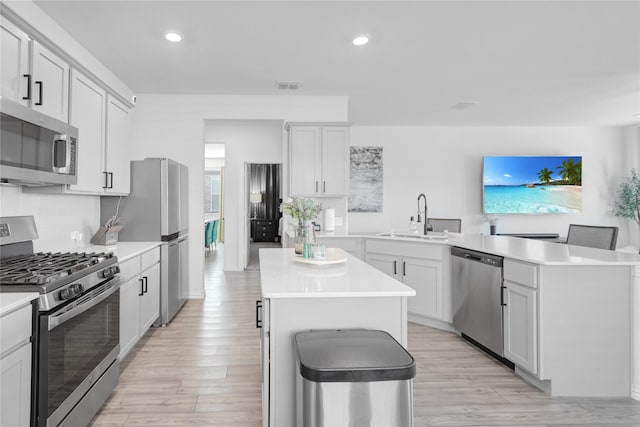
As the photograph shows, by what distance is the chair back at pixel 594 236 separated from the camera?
3223 millimetres

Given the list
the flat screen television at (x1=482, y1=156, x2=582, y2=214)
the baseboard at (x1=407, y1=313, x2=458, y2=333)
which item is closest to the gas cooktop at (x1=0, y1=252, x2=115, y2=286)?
the baseboard at (x1=407, y1=313, x2=458, y2=333)

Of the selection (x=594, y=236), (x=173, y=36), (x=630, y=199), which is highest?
(x=173, y=36)

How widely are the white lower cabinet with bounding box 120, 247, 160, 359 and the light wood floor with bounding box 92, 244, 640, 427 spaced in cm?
20

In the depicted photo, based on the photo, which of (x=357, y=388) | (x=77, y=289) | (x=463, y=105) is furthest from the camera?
(x=463, y=105)

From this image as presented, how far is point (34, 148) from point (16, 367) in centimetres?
128

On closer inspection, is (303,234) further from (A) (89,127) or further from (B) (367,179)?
(B) (367,179)

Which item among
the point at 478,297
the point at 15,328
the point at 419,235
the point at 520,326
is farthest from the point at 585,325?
the point at 15,328

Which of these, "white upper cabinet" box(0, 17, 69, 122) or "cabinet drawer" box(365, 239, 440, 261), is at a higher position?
"white upper cabinet" box(0, 17, 69, 122)

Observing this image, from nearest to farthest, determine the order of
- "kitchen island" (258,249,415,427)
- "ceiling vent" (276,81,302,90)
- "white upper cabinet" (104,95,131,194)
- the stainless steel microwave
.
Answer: "kitchen island" (258,249,415,427), the stainless steel microwave, "white upper cabinet" (104,95,131,194), "ceiling vent" (276,81,302,90)

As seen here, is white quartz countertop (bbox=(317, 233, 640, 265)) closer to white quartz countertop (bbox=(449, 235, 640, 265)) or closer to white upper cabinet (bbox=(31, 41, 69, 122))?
white quartz countertop (bbox=(449, 235, 640, 265))

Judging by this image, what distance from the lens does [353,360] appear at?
1417mm

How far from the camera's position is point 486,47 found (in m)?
3.51

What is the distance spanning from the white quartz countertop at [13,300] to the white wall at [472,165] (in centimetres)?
546

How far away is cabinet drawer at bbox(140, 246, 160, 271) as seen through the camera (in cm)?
329
